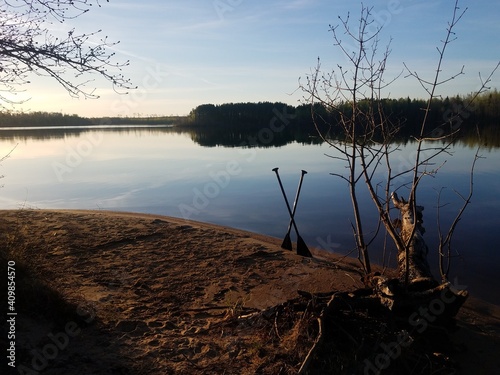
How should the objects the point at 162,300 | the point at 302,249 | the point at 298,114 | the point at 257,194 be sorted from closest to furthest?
the point at 162,300 < the point at 302,249 < the point at 257,194 < the point at 298,114

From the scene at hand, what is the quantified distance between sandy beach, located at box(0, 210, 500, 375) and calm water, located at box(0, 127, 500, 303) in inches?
69.0

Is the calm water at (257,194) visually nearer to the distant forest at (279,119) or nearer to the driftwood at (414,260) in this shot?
the driftwood at (414,260)

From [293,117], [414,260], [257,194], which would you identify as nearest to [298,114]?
[293,117]

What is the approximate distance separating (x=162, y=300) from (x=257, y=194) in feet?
32.5

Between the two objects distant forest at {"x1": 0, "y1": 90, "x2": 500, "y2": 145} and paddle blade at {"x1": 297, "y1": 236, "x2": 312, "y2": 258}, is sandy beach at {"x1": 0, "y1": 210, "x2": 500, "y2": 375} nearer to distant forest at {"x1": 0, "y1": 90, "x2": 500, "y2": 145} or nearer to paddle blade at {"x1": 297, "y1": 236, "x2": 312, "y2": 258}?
paddle blade at {"x1": 297, "y1": 236, "x2": 312, "y2": 258}

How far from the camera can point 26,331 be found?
387 centimetres

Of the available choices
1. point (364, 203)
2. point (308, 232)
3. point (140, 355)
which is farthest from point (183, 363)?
point (364, 203)

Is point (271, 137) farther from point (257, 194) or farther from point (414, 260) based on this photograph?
point (414, 260)

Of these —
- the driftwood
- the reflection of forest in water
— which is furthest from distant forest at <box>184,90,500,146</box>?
the driftwood

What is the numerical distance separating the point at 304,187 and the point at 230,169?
6826 millimetres

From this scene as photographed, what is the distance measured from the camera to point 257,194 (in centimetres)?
1506

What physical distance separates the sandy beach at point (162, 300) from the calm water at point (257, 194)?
1.75 m

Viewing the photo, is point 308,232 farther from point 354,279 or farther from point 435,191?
point 435,191

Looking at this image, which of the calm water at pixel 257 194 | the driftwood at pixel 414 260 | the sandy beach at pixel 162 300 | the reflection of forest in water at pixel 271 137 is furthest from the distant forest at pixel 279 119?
the driftwood at pixel 414 260
